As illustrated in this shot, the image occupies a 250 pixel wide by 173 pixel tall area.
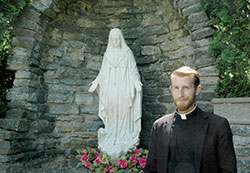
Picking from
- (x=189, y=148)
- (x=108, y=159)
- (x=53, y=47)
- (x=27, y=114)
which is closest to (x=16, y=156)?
(x=27, y=114)

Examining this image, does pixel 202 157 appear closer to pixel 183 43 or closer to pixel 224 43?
pixel 224 43

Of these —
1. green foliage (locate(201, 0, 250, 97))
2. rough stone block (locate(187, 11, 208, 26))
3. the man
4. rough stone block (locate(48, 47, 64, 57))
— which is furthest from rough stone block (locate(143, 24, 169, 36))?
the man

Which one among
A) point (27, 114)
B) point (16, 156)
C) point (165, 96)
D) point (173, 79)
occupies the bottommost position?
point (16, 156)

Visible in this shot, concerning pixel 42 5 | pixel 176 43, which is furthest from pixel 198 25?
pixel 42 5

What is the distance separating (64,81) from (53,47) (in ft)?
2.22

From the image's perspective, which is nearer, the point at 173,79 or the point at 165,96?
the point at 173,79

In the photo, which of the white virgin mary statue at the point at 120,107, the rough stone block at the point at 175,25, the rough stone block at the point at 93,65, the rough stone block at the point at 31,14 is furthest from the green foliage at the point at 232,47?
the rough stone block at the point at 31,14

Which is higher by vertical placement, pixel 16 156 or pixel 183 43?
pixel 183 43

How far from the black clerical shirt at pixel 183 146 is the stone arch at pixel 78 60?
183cm

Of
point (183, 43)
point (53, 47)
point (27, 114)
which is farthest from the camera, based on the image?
point (53, 47)

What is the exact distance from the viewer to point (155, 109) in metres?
3.95

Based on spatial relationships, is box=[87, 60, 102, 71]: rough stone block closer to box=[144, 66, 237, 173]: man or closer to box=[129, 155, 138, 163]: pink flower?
box=[129, 155, 138, 163]: pink flower

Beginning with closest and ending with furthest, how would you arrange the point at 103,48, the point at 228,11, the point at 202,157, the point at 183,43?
the point at 202,157 < the point at 228,11 < the point at 183,43 < the point at 103,48

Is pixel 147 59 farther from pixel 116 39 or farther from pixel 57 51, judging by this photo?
pixel 57 51
